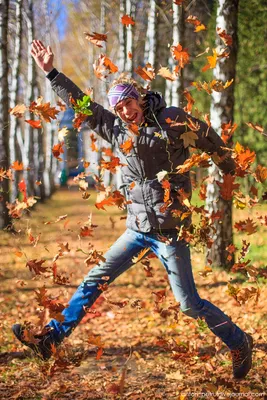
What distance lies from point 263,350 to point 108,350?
126 cm

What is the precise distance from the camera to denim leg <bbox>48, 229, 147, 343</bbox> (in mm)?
3359

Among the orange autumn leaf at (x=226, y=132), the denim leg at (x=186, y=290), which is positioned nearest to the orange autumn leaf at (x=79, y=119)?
the denim leg at (x=186, y=290)

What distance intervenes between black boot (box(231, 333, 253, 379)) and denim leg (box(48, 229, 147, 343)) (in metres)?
0.92

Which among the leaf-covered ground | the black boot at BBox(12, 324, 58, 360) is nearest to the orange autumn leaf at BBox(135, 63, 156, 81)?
the leaf-covered ground

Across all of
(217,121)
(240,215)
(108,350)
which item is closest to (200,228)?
(108,350)

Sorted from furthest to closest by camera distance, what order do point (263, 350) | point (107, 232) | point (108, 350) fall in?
1. point (107, 232)
2. point (108, 350)
3. point (263, 350)

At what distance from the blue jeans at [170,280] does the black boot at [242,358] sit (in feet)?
0.14

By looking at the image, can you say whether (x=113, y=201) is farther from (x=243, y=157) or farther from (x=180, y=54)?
(x=180, y=54)

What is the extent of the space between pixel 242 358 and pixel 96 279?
3.59 feet

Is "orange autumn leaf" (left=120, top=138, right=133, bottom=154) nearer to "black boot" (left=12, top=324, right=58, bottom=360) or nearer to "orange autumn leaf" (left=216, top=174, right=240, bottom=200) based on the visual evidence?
"orange autumn leaf" (left=216, top=174, right=240, bottom=200)

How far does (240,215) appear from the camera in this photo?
40.7 feet

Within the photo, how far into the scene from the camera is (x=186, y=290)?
127 inches

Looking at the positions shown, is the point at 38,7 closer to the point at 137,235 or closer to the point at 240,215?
the point at 240,215

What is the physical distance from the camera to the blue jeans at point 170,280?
3227 millimetres
